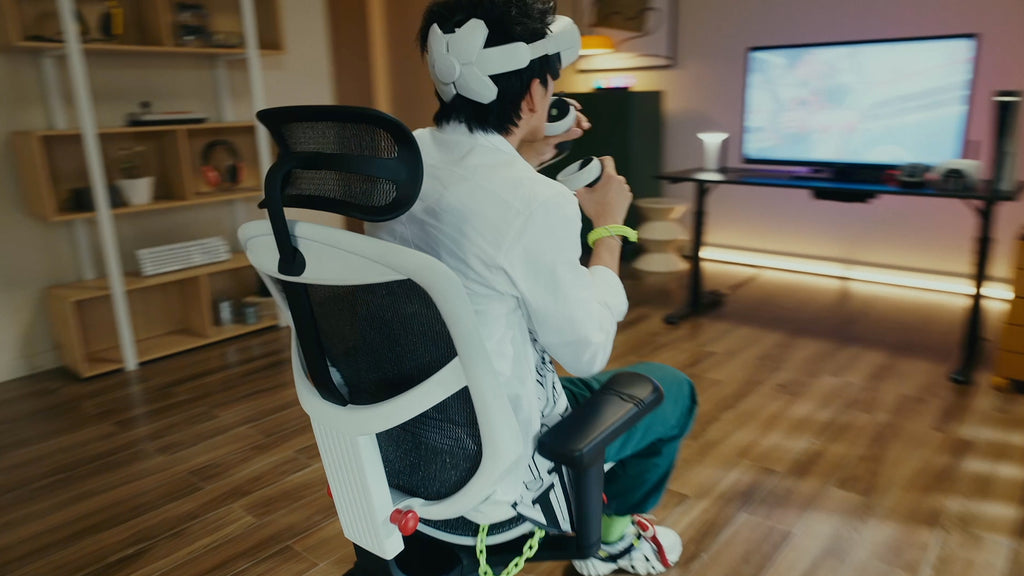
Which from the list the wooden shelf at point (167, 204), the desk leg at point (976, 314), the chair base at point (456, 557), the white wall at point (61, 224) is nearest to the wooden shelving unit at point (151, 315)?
the white wall at point (61, 224)

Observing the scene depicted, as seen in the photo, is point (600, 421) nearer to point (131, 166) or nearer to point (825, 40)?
point (131, 166)

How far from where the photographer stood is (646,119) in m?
4.39

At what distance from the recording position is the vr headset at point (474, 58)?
3.27 ft

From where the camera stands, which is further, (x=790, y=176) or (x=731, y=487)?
(x=790, y=176)

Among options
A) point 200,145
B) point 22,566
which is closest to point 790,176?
point 200,145

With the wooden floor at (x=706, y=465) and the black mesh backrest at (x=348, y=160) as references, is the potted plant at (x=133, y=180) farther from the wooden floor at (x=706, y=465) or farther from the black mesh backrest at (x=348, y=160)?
the black mesh backrest at (x=348, y=160)

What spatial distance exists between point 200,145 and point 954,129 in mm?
3481

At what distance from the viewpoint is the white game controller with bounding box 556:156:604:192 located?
119 centimetres

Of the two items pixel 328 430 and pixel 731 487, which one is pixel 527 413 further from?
pixel 731 487

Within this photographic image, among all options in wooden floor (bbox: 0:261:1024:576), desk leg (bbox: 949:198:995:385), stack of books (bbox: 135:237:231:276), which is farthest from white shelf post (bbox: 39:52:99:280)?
desk leg (bbox: 949:198:995:385)

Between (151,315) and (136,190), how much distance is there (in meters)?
0.67

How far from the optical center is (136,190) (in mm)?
3084

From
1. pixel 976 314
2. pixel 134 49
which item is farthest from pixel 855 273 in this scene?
pixel 134 49

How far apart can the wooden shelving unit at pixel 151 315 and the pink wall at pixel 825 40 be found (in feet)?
7.92
